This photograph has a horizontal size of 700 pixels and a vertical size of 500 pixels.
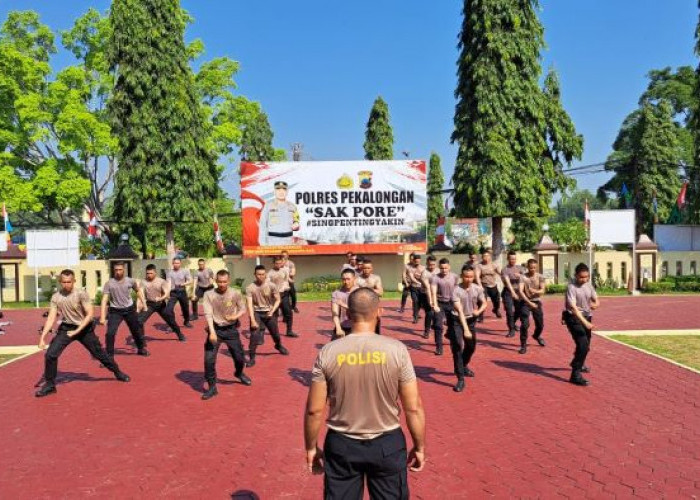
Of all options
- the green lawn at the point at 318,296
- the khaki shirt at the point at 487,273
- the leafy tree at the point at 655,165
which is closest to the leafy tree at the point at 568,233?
the leafy tree at the point at 655,165

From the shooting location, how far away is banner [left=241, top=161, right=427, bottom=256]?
26.5 metres

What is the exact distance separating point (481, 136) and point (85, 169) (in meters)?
19.6

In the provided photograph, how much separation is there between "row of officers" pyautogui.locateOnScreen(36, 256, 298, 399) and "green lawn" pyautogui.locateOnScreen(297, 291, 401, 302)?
8.14 m

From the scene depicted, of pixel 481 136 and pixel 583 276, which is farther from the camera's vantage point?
pixel 481 136

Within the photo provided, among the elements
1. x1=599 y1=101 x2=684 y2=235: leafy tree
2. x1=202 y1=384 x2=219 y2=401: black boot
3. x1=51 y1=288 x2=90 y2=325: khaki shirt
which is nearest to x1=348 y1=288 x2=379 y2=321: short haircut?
x1=202 y1=384 x2=219 y2=401: black boot

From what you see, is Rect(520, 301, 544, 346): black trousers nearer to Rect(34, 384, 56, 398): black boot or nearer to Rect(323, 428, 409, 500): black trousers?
Rect(323, 428, 409, 500): black trousers

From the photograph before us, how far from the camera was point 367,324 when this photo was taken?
362 cm

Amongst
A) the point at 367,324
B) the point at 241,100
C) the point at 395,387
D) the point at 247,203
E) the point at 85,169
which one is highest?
the point at 241,100

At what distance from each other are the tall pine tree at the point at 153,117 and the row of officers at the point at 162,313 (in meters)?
10.1

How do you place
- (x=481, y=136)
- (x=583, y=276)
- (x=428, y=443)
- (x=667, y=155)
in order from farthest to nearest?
(x=667, y=155) → (x=481, y=136) → (x=583, y=276) → (x=428, y=443)

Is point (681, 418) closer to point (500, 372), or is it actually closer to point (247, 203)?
point (500, 372)

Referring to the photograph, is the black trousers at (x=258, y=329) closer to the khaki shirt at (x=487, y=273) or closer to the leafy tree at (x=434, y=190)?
the khaki shirt at (x=487, y=273)

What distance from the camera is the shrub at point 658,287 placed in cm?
2492

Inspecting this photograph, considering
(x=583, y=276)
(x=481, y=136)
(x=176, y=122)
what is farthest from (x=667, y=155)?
(x=583, y=276)
